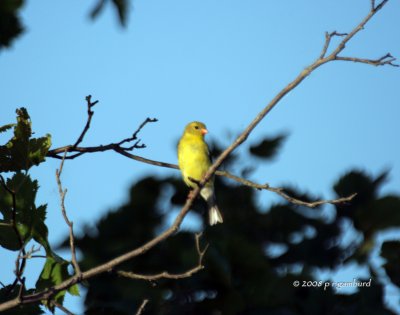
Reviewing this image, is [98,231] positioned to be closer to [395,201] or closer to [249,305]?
[249,305]

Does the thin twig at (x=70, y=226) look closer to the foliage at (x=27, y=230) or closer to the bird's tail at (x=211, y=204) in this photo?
the foliage at (x=27, y=230)

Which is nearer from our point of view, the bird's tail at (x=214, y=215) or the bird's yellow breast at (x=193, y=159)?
the bird's yellow breast at (x=193, y=159)

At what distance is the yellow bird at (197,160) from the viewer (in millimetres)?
7359

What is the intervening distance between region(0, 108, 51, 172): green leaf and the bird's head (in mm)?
4090

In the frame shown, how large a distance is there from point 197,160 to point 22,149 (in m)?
3.40

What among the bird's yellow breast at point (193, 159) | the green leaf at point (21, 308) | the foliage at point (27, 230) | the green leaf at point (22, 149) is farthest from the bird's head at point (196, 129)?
the green leaf at point (21, 308)

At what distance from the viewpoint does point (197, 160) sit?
292 inches

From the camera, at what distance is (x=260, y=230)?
834 centimetres

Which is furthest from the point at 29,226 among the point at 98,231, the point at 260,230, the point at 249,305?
the point at 260,230

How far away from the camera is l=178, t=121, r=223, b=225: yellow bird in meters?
7.36

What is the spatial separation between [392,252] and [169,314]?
8.02 feet

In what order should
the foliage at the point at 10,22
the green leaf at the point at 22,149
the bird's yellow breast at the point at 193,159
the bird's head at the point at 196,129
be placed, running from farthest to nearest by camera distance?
the bird's head at the point at 196,129 < the bird's yellow breast at the point at 193,159 < the foliage at the point at 10,22 < the green leaf at the point at 22,149

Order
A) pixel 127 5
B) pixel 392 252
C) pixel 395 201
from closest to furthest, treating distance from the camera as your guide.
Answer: pixel 392 252
pixel 395 201
pixel 127 5

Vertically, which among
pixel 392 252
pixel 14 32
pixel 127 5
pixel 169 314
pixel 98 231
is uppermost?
pixel 127 5
